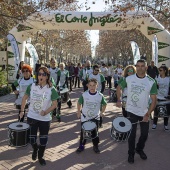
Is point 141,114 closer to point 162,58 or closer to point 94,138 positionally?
point 94,138

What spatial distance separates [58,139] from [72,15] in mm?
10274

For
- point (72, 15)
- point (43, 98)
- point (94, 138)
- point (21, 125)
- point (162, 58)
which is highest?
point (72, 15)

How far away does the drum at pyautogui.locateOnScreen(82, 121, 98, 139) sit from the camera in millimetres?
5641

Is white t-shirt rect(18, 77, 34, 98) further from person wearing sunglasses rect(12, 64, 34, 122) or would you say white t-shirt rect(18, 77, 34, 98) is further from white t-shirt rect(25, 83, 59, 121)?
white t-shirt rect(25, 83, 59, 121)

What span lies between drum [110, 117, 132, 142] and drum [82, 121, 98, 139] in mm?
559

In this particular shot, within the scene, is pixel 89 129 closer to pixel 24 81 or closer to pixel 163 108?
pixel 24 81

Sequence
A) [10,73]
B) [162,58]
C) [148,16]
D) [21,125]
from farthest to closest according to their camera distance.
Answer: [10,73], [162,58], [148,16], [21,125]

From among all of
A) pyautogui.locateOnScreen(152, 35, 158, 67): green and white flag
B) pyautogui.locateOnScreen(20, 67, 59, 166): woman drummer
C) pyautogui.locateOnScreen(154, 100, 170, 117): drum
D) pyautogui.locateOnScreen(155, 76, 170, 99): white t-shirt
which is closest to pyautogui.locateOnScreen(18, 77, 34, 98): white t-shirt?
pyautogui.locateOnScreen(20, 67, 59, 166): woman drummer

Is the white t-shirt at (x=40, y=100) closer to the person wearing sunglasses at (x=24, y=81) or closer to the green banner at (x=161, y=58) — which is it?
the person wearing sunglasses at (x=24, y=81)

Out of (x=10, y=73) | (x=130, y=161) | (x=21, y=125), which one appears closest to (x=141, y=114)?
(x=130, y=161)

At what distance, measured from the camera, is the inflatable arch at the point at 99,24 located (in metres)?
15.4

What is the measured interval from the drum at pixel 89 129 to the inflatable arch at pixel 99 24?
10.4 meters

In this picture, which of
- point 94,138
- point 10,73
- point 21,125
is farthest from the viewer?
point 10,73

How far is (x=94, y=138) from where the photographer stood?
584cm
